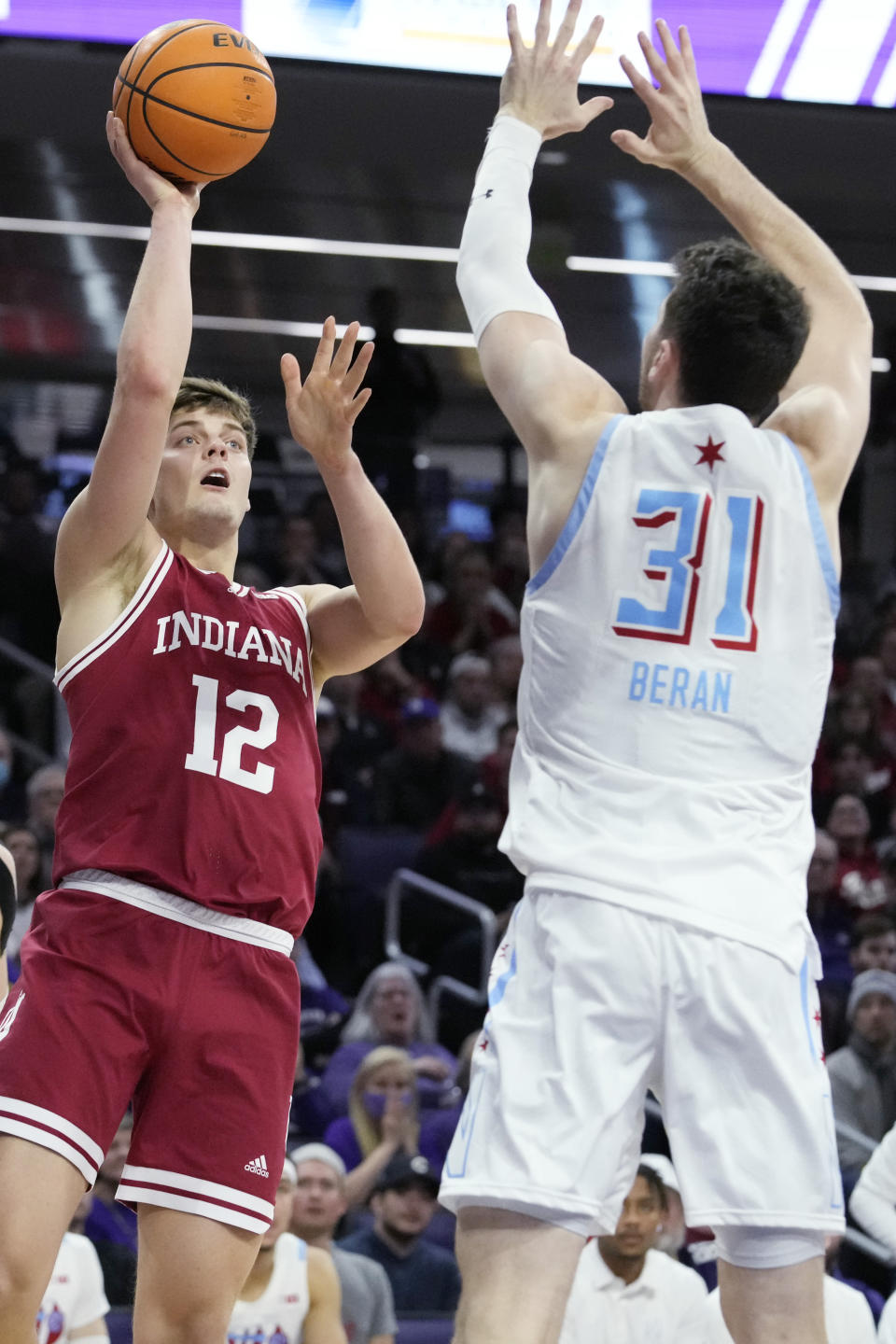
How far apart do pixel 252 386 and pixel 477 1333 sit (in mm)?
13476

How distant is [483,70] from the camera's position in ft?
21.7

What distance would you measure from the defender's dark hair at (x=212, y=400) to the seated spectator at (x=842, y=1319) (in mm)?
4049

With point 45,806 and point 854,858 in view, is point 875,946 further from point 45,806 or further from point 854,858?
point 45,806

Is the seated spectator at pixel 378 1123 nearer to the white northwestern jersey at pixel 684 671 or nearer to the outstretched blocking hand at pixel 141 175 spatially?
the outstretched blocking hand at pixel 141 175

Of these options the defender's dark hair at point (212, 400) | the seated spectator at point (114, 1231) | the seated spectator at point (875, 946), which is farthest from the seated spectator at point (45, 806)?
the defender's dark hair at point (212, 400)

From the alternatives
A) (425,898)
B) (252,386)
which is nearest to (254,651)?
(425,898)

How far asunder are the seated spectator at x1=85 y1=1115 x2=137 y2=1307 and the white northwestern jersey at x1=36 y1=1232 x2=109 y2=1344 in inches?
23.9

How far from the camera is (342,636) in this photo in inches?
148

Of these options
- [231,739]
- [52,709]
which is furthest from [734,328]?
[52,709]

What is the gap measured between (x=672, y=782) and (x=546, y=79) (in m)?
1.44

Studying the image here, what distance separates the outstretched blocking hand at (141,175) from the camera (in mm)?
3525

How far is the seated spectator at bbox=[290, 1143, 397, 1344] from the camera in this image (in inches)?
263

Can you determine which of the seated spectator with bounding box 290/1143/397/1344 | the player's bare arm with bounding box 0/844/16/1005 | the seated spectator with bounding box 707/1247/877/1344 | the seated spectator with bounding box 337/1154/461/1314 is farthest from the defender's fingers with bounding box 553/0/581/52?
the seated spectator with bounding box 337/1154/461/1314

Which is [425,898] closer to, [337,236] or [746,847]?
[337,236]
